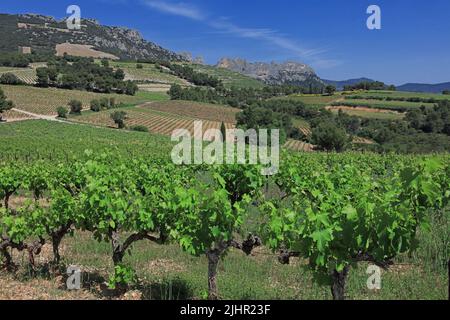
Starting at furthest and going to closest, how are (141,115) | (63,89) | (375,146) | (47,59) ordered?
(47,59)
(63,89)
(141,115)
(375,146)

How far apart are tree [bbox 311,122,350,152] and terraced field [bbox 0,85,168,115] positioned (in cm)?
5021

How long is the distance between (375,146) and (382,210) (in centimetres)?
7472

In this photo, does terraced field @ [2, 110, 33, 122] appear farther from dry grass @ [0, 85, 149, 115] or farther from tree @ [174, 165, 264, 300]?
tree @ [174, 165, 264, 300]

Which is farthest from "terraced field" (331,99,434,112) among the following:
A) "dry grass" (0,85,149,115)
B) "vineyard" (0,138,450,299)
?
"vineyard" (0,138,450,299)

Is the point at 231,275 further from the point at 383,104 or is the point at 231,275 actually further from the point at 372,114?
the point at 383,104

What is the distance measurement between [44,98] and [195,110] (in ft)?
114

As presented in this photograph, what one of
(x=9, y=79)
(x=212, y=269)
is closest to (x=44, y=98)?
(x=9, y=79)

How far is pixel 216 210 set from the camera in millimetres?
6008

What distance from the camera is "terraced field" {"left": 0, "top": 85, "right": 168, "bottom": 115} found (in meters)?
84.1

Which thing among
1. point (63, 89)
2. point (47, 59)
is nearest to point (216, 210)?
point (63, 89)

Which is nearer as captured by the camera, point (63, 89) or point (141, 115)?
point (141, 115)

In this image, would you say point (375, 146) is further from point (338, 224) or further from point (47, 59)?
point (47, 59)
